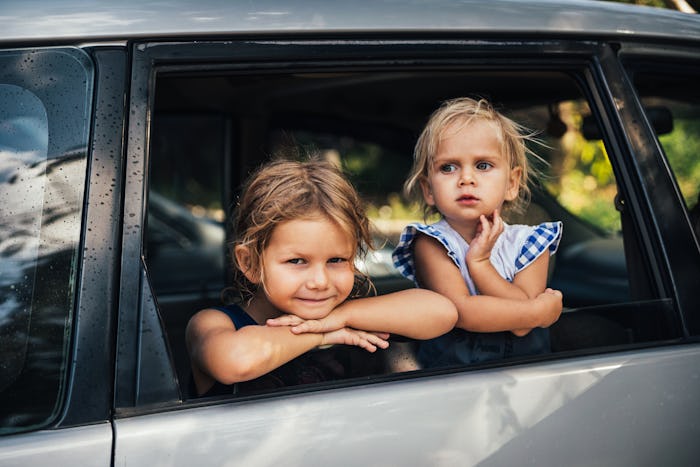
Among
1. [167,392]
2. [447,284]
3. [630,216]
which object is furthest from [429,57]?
[167,392]

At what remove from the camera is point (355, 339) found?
163 cm

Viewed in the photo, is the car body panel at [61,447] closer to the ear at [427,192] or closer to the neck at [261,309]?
the neck at [261,309]

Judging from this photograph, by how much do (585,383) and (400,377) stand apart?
401mm

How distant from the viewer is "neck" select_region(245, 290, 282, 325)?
5.88ft

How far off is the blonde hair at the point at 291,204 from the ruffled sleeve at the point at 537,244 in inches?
15.9

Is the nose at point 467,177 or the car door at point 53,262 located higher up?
the nose at point 467,177

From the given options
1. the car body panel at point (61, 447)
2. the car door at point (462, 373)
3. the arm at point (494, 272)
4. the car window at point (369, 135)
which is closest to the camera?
the car body panel at point (61, 447)

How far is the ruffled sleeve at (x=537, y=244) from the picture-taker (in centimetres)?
197

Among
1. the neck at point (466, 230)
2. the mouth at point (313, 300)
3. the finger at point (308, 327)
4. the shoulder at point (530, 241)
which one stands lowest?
the finger at point (308, 327)

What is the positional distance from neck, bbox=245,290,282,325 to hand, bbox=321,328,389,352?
0.66 feet

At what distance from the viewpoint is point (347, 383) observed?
1.52 m

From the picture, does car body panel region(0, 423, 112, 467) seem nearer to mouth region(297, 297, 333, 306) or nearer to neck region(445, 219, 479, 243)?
mouth region(297, 297, 333, 306)

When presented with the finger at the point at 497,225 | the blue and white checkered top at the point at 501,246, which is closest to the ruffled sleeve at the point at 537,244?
the blue and white checkered top at the point at 501,246

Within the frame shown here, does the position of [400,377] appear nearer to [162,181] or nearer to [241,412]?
[241,412]
